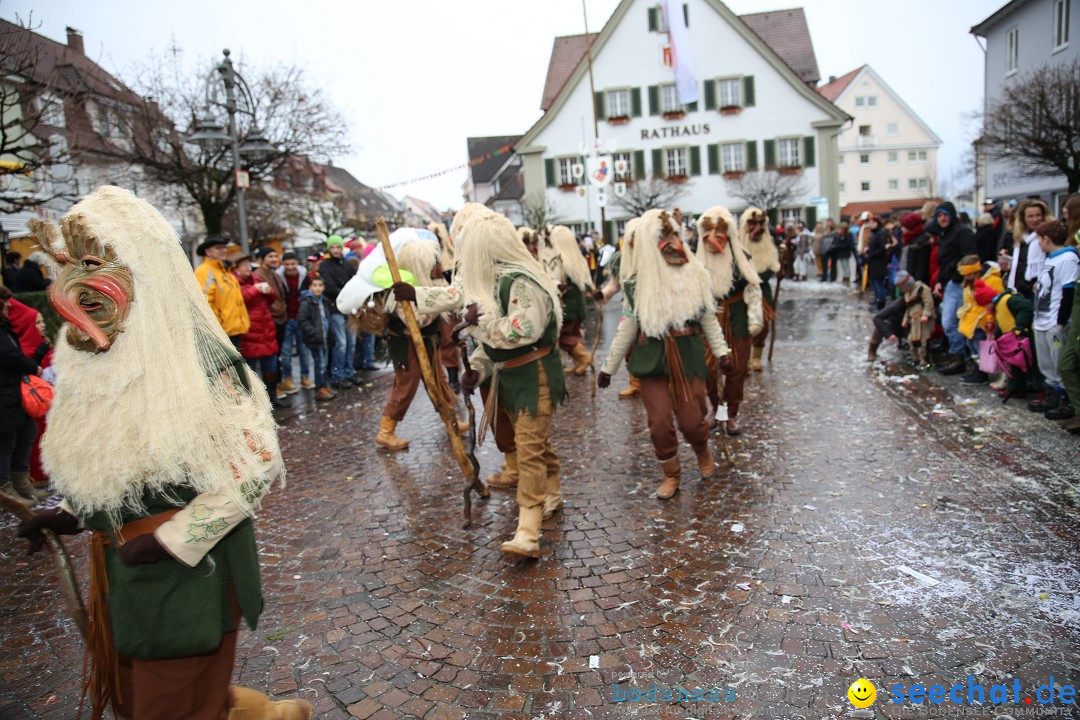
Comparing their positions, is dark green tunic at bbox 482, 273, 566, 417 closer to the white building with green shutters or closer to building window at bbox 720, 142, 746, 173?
the white building with green shutters

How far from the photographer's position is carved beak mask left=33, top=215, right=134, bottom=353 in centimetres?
197

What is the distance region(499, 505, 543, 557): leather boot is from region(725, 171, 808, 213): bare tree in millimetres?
30256

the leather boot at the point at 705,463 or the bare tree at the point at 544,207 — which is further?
the bare tree at the point at 544,207

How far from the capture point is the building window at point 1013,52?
2264 centimetres

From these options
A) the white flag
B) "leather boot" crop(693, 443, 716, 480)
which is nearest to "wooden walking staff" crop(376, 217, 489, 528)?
"leather boot" crop(693, 443, 716, 480)

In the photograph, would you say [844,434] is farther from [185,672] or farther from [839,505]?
[185,672]

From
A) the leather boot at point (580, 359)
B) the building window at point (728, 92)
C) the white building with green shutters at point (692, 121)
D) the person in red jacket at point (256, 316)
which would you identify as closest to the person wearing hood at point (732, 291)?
the leather boot at point (580, 359)

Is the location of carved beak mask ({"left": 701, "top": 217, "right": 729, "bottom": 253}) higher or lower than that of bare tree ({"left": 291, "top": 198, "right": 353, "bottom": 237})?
lower

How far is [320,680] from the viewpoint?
3.06 meters

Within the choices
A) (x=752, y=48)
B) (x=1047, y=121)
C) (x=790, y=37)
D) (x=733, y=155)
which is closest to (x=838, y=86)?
(x=790, y=37)

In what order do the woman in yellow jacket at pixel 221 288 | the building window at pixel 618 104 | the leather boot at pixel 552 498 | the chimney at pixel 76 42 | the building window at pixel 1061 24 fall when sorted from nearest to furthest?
the leather boot at pixel 552 498, the woman in yellow jacket at pixel 221 288, the building window at pixel 1061 24, the chimney at pixel 76 42, the building window at pixel 618 104

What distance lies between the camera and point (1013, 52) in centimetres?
2303

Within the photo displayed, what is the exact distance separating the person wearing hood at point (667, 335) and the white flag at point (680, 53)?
29953 mm

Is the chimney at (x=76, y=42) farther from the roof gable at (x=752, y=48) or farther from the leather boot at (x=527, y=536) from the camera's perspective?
the leather boot at (x=527, y=536)
